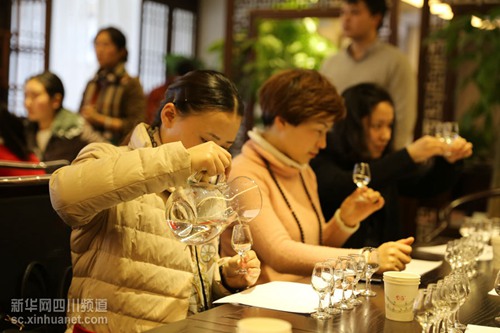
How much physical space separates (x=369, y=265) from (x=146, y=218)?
0.64m

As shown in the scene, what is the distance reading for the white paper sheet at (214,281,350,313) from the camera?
1.90 metres

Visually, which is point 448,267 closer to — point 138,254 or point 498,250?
point 498,250

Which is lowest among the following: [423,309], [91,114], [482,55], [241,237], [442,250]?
[442,250]

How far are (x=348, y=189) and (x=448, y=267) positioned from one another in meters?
0.76

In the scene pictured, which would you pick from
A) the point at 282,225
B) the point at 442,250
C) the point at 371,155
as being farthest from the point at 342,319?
the point at 371,155

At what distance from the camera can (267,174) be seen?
2.76 meters

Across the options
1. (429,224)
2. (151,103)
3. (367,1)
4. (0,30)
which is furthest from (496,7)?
(0,30)

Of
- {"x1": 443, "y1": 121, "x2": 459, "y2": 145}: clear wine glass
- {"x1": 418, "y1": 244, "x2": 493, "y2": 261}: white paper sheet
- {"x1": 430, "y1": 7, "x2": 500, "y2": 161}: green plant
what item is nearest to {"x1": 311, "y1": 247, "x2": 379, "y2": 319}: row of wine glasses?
{"x1": 418, "y1": 244, "x2": 493, "y2": 261}: white paper sheet

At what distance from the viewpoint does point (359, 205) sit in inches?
113

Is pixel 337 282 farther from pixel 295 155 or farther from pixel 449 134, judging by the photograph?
pixel 449 134

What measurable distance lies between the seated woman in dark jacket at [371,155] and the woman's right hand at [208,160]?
1624mm

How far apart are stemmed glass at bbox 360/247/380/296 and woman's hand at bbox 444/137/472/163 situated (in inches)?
63.5

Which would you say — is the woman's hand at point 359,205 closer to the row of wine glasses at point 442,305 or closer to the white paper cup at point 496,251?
the white paper cup at point 496,251

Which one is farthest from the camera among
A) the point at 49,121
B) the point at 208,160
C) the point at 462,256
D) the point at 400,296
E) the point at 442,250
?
the point at 49,121
